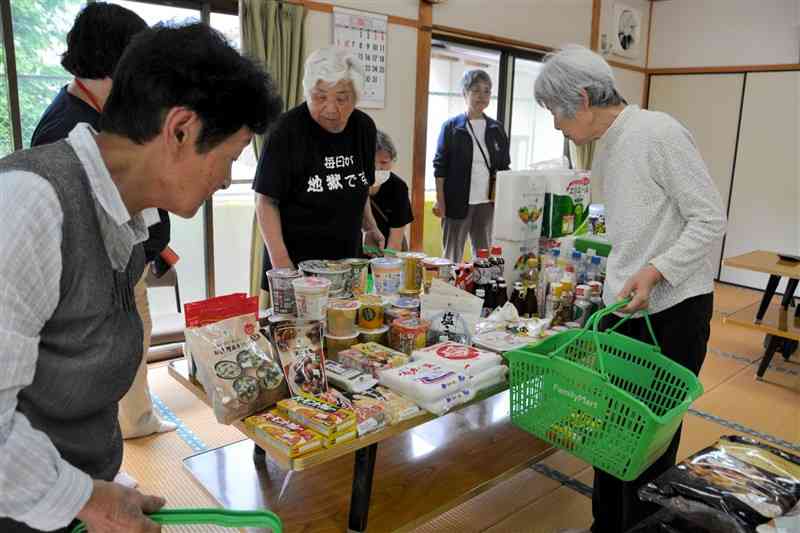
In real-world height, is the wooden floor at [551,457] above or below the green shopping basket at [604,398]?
below

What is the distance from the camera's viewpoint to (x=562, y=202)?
241 centimetres

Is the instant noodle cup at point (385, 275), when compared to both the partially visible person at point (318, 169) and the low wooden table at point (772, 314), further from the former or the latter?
the low wooden table at point (772, 314)

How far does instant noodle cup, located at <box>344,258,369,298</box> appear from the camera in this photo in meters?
1.87

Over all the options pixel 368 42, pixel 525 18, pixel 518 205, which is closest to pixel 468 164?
Result: pixel 368 42

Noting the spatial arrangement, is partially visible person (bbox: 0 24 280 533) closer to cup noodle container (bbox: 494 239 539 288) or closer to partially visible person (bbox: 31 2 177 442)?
partially visible person (bbox: 31 2 177 442)

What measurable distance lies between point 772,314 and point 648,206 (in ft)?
8.90

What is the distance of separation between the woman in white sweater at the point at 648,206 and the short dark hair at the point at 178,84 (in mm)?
1143

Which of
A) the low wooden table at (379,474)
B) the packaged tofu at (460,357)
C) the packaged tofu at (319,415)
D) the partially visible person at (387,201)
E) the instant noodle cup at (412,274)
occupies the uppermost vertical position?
the partially visible person at (387,201)

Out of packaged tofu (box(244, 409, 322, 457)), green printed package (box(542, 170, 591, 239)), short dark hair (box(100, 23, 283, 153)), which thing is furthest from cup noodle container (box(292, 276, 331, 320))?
green printed package (box(542, 170, 591, 239))

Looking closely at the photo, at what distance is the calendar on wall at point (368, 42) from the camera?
3.93m

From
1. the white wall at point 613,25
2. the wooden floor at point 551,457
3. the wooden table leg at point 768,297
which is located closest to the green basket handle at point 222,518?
the wooden floor at point 551,457

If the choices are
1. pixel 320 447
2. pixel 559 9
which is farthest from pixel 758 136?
pixel 320 447

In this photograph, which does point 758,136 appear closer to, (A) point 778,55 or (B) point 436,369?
(A) point 778,55

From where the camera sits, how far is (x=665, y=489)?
1.11m
